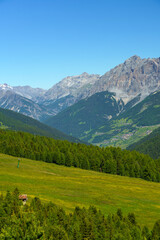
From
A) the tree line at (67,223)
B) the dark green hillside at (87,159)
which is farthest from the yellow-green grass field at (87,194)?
the dark green hillside at (87,159)

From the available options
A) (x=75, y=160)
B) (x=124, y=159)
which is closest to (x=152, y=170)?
(x=124, y=159)

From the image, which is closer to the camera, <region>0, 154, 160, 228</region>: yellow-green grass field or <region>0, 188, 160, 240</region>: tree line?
<region>0, 188, 160, 240</region>: tree line

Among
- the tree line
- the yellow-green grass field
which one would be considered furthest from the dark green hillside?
the tree line

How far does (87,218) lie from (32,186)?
38.7 meters

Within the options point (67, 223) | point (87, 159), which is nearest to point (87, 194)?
point (67, 223)

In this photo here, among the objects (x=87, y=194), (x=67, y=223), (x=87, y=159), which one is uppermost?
(x=87, y=159)

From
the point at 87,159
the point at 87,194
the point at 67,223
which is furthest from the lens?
the point at 87,159

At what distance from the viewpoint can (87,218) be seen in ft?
160

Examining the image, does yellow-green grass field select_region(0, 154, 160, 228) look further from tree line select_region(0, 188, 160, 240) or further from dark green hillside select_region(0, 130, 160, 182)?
dark green hillside select_region(0, 130, 160, 182)

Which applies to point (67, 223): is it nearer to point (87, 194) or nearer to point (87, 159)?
point (87, 194)

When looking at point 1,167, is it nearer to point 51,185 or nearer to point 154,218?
point 51,185

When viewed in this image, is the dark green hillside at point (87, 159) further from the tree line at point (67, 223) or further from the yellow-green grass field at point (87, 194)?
the tree line at point (67, 223)

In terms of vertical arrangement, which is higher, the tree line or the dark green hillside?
the dark green hillside

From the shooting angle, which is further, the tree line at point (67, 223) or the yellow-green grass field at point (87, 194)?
the yellow-green grass field at point (87, 194)
